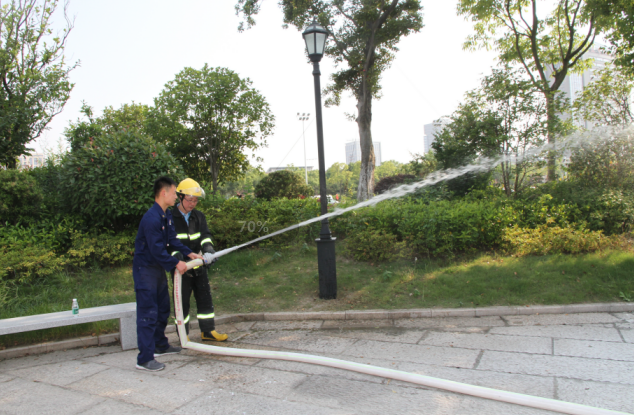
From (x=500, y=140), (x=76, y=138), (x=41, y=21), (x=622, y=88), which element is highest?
(x=41, y=21)

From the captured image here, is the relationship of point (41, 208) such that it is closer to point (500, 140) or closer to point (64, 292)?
point (64, 292)

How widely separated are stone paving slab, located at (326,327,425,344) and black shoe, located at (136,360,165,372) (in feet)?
7.23

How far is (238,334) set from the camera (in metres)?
5.55

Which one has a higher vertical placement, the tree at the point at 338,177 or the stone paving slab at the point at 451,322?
the tree at the point at 338,177

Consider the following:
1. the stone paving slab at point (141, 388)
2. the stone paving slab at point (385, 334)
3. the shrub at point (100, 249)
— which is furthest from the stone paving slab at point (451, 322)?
the shrub at point (100, 249)

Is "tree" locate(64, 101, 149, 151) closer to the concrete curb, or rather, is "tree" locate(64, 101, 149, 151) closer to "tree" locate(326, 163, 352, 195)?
the concrete curb

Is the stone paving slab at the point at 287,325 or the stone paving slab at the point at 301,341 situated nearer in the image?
the stone paving slab at the point at 301,341

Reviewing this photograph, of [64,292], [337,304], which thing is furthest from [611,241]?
[64,292]

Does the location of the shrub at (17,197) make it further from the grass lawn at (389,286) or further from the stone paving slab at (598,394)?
the stone paving slab at (598,394)

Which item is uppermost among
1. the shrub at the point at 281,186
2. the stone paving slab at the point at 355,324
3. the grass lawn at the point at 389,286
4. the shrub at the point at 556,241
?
the shrub at the point at 281,186

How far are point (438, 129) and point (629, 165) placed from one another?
5.44 meters

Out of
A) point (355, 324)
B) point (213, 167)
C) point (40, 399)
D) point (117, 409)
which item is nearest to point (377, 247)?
point (355, 324)

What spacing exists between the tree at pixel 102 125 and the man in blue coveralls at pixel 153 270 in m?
5.12

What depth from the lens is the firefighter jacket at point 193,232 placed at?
4949mm
